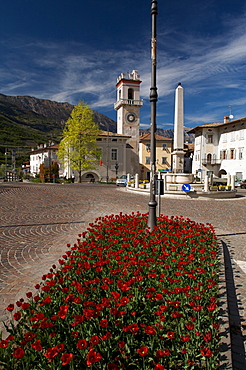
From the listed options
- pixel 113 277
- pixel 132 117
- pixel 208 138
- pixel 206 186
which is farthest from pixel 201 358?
pixel 132 117

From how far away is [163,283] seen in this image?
11.9 ft

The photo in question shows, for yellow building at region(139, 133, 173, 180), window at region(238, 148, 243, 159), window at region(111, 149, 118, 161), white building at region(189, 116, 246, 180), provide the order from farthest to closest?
1. yellow building at region(139, 133, 173, 180)
2. window at region(111, 149, 118, 161)
3. white building at region(189, 116, 246, 180)
4. window at region(238, 148, 243, 159)

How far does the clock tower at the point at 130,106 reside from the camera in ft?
186

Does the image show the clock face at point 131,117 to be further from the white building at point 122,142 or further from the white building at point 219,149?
the white building at point 219,149

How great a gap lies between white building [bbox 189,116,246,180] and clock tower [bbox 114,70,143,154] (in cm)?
1369

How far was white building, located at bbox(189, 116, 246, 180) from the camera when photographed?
45125mm

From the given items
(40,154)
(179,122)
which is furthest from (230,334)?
(40,154)

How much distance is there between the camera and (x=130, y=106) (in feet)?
187

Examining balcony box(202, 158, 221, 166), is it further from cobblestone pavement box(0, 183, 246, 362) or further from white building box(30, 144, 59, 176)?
cobblestone pavement box(0, 183, 246, 362)

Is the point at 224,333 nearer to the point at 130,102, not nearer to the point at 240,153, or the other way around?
the point at 240,153

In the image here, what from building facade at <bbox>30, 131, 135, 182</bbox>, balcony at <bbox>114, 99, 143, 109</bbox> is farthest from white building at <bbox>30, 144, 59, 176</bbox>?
balcony at <bbox>114, 99, 143, 109</bbox>

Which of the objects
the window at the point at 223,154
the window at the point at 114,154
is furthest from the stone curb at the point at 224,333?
the window at the point at 223,154

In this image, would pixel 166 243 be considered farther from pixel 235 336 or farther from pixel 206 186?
pixel 206 186

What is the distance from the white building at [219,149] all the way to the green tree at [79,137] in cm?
2164
